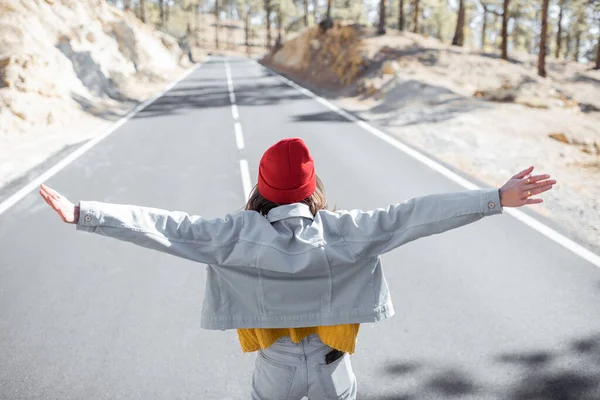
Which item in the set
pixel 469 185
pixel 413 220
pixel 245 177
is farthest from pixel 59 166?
pixel 413 220

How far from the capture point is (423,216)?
2174 mm

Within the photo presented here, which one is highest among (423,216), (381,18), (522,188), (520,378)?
(381,18)

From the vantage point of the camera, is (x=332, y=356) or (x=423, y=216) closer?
(x=423, y=216)

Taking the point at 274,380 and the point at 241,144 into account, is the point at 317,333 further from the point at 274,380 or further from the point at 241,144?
the point at 241,144

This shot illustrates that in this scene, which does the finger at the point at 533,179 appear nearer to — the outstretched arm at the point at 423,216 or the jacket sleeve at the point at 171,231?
the outstretched arm at the point at 423,216

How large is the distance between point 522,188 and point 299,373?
3.86 ft

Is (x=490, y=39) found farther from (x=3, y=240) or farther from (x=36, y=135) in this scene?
(x=3, y=240)

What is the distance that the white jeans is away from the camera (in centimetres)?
230

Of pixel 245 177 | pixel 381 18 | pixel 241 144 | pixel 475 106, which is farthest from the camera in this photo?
pixel 381 18

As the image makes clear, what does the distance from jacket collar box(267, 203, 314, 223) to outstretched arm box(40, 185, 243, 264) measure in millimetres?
131

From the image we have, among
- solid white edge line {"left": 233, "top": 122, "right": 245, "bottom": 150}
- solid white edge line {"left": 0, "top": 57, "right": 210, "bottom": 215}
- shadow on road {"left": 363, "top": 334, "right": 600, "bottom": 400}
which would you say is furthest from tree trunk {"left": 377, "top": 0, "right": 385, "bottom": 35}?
shadow on road {"left": 363, "top": 334, "right": 600, "bottom": 400}

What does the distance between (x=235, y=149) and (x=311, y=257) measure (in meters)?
9.88

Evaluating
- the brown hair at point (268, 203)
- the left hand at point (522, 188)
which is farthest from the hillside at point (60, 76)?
the left hand at point (522, 188)

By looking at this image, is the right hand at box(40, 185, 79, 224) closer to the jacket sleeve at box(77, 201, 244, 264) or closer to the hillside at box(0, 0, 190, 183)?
the jacket sleeve at box(77, 201, 244, 264)
